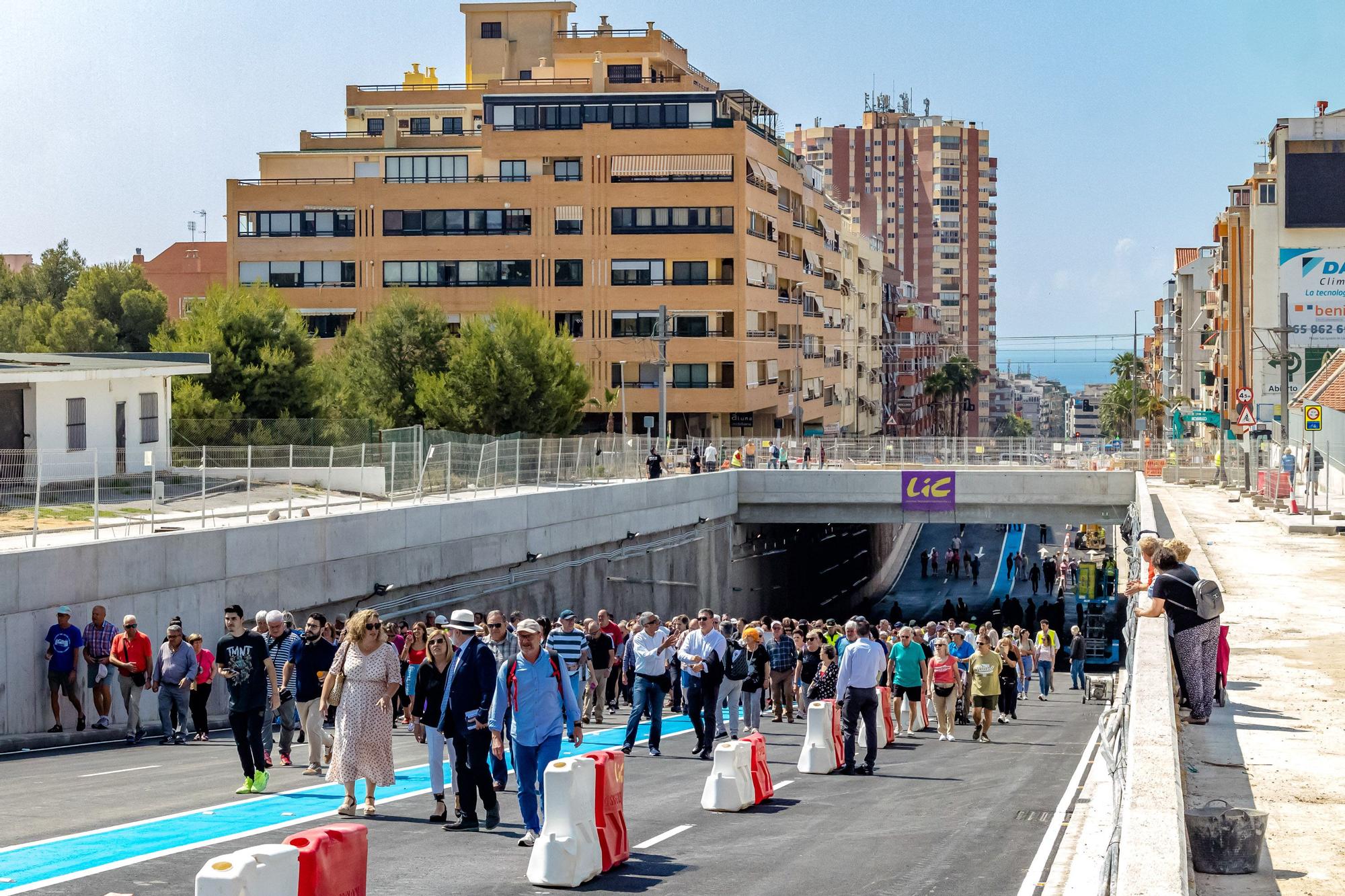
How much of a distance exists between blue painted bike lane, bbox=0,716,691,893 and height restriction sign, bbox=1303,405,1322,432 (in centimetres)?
3056

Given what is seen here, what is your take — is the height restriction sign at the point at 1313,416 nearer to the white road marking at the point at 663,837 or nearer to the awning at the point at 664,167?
the white road marking at the point at 663,837

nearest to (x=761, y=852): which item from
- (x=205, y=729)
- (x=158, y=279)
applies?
(x=205, y=729)

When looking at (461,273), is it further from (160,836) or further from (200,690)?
(160,836)

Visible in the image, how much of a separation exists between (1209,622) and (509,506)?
23.3 m

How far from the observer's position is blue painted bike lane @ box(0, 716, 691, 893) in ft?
32.7

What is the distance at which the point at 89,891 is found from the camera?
366 inches

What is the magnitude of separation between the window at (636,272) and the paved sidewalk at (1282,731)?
157 feet

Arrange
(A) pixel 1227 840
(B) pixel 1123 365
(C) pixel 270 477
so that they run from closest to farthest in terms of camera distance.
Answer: (A) pixel 1227 840, (C) pixel 270 477, (B) pixel 1123 365


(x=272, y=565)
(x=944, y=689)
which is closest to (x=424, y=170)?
(x=272, y=565)

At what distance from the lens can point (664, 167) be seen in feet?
238

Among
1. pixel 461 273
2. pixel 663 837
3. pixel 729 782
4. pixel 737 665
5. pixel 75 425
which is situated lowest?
pixel 663 837

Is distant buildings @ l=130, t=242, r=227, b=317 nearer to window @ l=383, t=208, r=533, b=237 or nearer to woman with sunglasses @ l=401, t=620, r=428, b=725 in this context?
window @ l=383, t=208, r=533, b=237

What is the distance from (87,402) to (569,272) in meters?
41.2

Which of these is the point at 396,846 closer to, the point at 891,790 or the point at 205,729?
the point at 891,790
